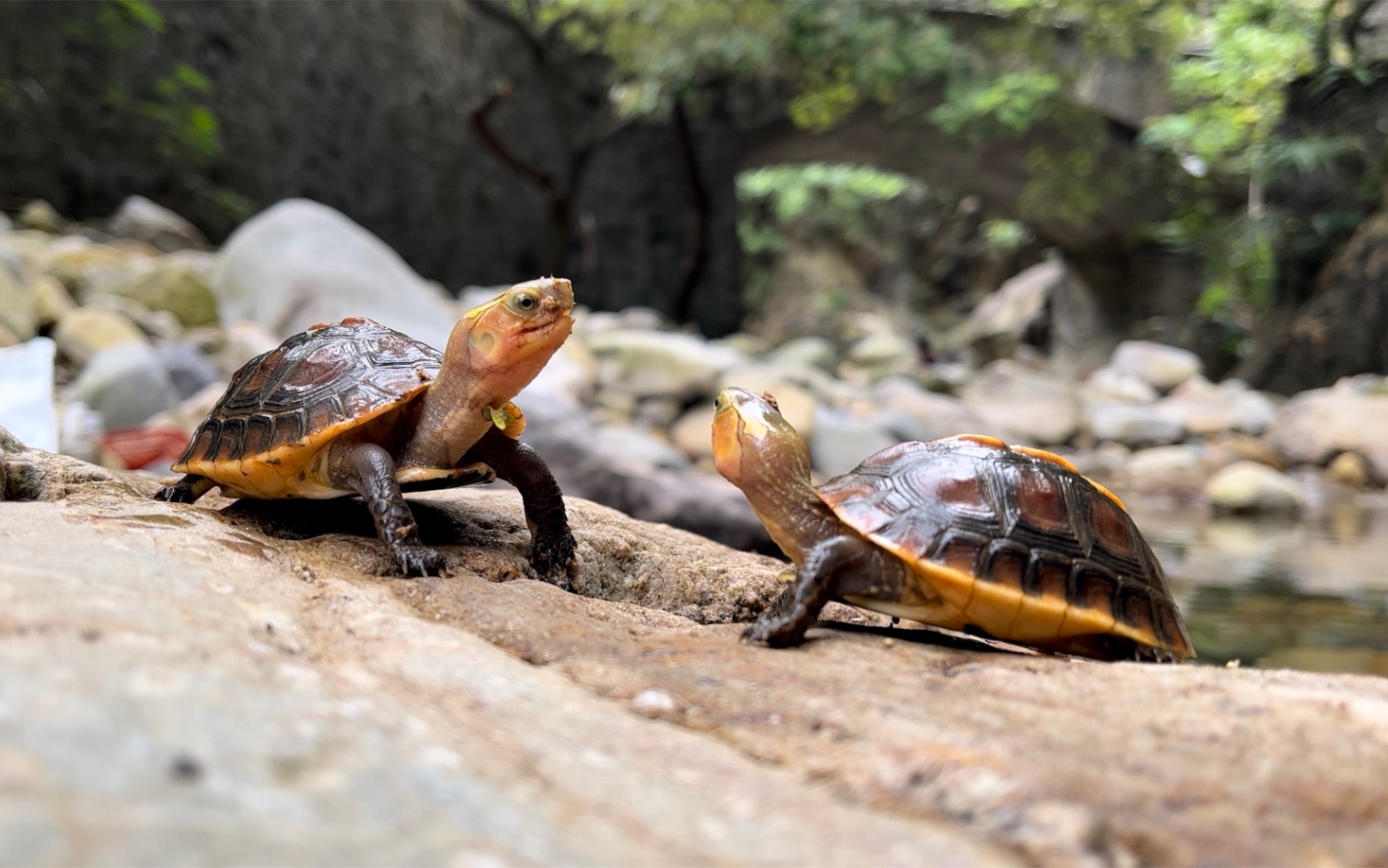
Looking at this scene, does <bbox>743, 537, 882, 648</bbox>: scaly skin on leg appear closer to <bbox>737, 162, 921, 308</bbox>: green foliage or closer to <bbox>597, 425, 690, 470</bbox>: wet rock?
<bbox>597, 425, 690, 470</bbox>: wet rock

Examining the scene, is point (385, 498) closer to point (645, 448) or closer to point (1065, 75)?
point (645, 448)

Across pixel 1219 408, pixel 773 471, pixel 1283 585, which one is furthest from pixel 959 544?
pixel 1219 408

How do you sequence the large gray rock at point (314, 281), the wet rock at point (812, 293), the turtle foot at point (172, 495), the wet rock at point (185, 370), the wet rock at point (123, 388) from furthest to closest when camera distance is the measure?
the wet rock at point (812, 293) → the large gray rock at point (314, 281) → the wet rock at point (185, 370) → the wet rock at point (123, 388) → the turtle foot at point (172, 495)

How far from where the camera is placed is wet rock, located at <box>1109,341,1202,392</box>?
1334 centimetres

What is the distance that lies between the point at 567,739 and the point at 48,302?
660cm

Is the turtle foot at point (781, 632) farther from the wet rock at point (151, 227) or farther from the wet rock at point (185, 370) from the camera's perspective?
the wet rock at point (151, 227)

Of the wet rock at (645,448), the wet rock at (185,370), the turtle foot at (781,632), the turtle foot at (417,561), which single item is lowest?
the wet rock at (645,448)

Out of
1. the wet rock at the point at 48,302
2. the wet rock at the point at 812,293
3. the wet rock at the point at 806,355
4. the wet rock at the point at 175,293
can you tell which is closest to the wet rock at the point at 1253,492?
the wet rock at the point at 806,355

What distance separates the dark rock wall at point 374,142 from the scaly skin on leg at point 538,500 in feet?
33.1

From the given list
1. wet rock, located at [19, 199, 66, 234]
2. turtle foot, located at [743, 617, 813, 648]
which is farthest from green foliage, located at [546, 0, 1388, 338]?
turtle foot, located at [743, 617, 813, 648]

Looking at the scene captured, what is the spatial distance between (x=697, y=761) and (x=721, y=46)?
10.4 metres

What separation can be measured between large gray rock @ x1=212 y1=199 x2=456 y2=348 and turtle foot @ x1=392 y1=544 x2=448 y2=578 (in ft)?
15.7

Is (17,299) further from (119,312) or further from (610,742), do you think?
(610,742)

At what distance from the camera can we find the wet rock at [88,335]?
18.7 ft
